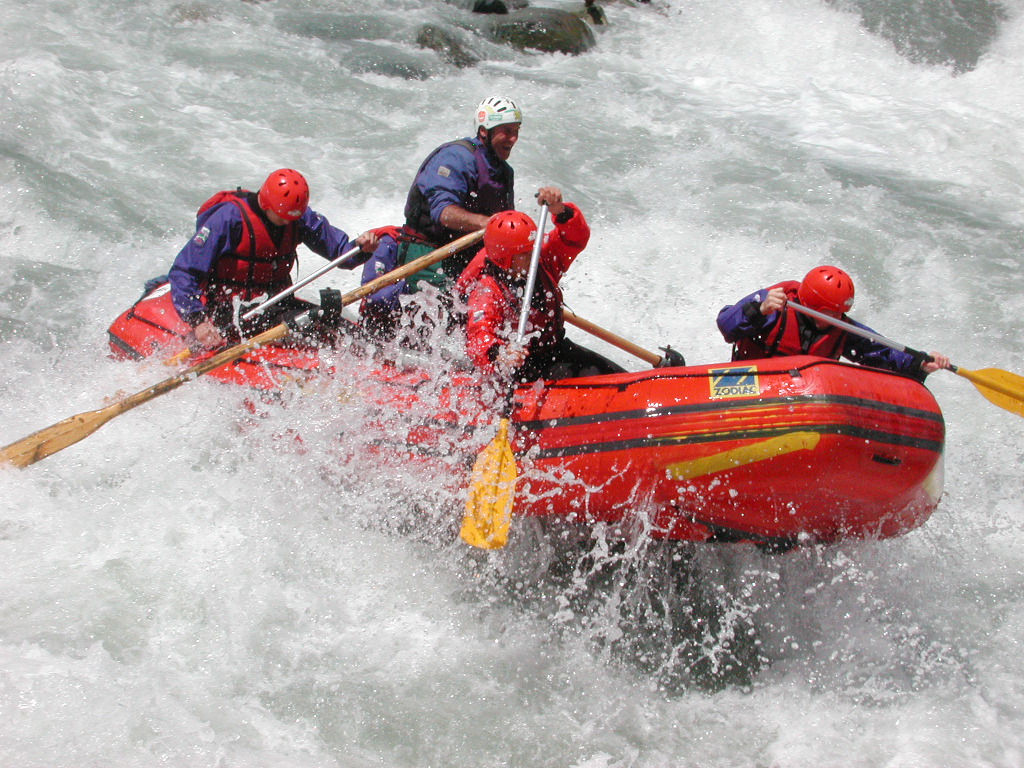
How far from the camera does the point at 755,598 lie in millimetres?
4254

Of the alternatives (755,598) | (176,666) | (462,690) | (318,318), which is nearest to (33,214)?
(318,318)

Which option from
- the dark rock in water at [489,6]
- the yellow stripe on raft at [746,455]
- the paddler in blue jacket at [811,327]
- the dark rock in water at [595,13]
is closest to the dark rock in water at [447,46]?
the dark rock in water at [489,6]

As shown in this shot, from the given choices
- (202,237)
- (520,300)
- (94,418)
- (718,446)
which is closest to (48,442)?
(94,418)

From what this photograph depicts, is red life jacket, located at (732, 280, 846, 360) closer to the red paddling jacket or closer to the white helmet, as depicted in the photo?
the red paddling jacket

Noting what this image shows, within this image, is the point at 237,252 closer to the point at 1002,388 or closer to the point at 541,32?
the point at 1002,388

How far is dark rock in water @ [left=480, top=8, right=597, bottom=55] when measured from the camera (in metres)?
11.3

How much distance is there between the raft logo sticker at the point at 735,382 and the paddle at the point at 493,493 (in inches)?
32.1

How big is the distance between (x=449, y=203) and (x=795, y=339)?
1.85m

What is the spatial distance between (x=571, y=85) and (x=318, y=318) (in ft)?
22.6

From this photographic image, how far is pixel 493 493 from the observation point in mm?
3559

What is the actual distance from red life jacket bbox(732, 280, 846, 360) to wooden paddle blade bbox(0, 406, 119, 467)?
125 inches

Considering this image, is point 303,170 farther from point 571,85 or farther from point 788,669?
point 788,669

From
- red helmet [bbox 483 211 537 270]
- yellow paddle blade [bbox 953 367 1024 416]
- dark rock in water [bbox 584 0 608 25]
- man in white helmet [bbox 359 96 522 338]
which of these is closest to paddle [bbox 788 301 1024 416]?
yellow paddle blade [bbox 953 367 1024 416]

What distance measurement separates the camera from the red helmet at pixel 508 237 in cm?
389
